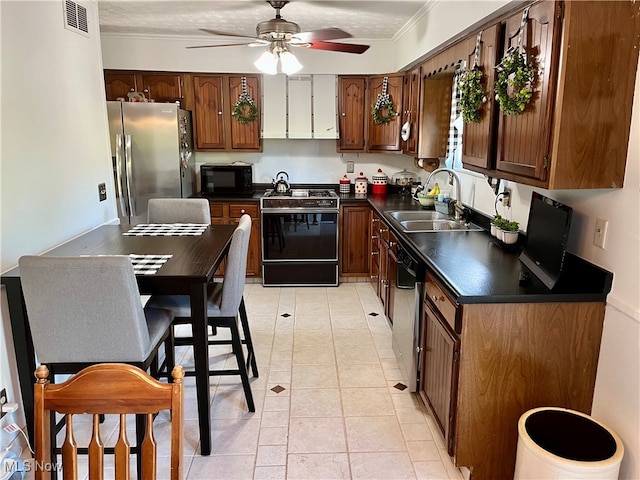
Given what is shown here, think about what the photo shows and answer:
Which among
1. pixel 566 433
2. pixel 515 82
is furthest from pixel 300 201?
pixel 566 433

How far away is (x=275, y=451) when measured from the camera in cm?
236

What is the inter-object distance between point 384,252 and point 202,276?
2180 mm

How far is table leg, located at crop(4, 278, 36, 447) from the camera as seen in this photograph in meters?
2.12

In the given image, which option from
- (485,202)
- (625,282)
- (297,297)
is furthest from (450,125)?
(625,282)

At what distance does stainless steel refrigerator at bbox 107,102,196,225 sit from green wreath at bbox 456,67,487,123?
2777 millimetres

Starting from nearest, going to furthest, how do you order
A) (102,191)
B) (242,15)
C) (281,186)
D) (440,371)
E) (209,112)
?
(440,371)
(102,191)
(242,15)
(209,112)
(281,186)

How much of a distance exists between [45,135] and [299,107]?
2.78m

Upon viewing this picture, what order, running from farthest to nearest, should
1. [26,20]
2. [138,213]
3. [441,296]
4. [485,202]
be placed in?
[138,213] → [485,202] → [26,20] → [441,296]

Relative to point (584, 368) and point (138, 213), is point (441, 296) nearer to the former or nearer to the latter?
point (584, 368)

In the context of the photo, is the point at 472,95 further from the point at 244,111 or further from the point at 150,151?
the point at 150,151

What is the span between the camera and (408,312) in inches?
111

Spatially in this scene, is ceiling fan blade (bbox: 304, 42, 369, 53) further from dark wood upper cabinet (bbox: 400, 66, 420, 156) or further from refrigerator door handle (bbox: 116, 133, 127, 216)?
refrigerator door handle (bbox: 116, 133, 127, 216)

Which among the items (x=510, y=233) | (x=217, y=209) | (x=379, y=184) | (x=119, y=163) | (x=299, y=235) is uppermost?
(x=119, y=163)

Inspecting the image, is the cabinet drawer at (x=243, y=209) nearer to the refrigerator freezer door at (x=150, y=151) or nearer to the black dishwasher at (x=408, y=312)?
the refrigerator freezer door at (x=150, y=151)
